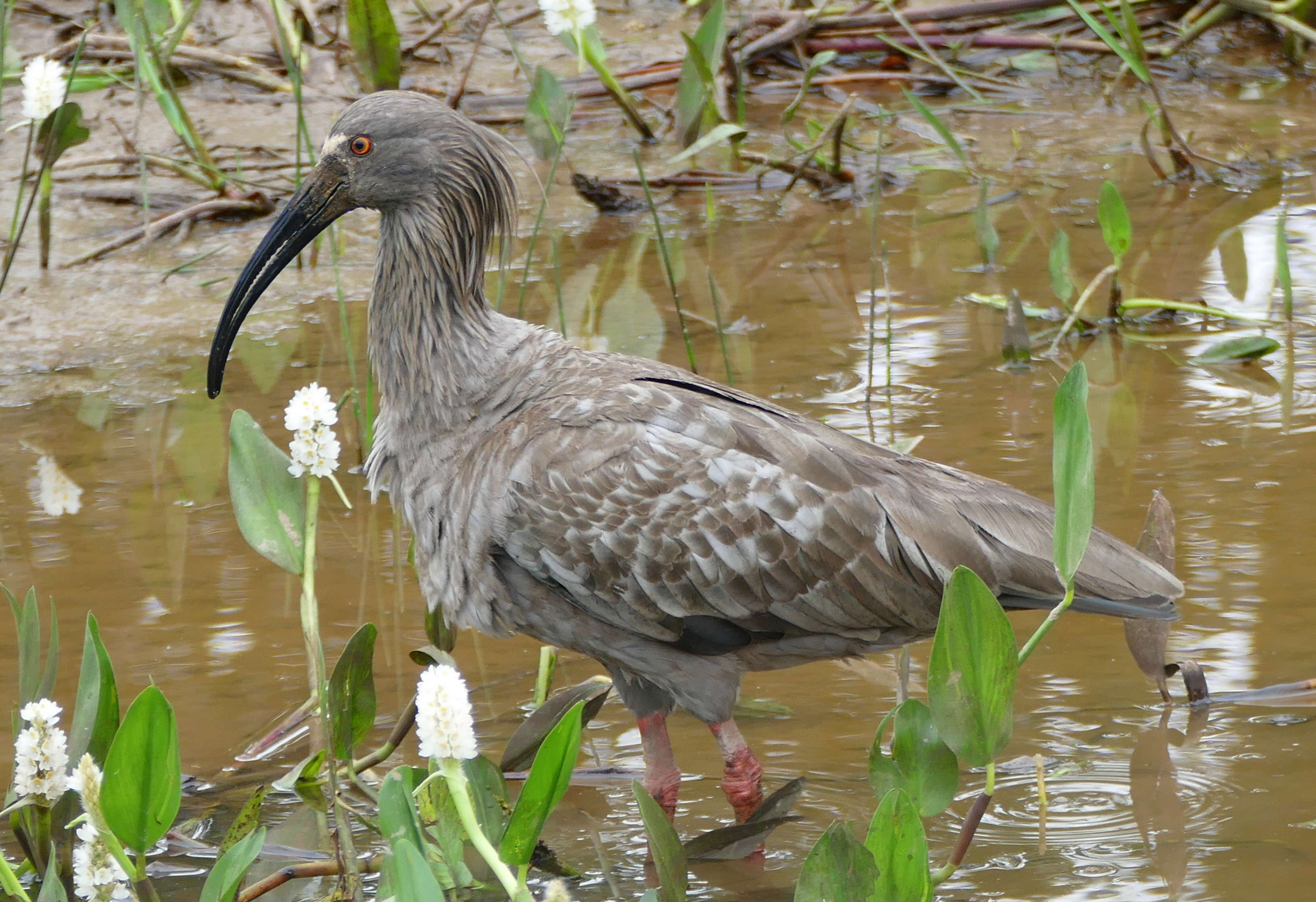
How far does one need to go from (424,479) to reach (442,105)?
1145mm

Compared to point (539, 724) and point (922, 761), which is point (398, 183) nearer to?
point (539, 724)

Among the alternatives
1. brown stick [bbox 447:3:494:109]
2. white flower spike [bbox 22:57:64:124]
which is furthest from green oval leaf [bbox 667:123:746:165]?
white flower spike [bbox 22:57:64:124]

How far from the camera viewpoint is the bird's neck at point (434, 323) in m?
4.16

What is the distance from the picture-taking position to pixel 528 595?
392 centimetres

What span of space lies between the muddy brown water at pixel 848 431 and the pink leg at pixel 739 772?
0.11 metres

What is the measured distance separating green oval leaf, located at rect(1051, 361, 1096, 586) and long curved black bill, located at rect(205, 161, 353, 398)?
7.33ft

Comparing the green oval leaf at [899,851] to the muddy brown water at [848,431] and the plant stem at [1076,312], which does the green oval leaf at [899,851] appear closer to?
the muddy brown water at [848,431]

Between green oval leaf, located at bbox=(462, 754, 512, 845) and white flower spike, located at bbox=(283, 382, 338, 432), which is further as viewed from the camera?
white flower spike, located at bbox=(283, 382, 338, 432)

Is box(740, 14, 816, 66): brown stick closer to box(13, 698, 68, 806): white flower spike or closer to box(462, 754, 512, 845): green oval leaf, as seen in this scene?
box(462, 754, 512, 845): green oval leaf

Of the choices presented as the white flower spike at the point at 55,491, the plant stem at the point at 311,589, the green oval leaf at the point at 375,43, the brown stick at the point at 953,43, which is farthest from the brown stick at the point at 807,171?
the plant stem at the point at 311,589

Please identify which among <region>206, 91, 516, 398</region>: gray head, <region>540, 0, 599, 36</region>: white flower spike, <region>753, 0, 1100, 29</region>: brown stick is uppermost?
<region>753, 0, 1100, 29</region>: brown stick

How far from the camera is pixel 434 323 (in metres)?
4.27

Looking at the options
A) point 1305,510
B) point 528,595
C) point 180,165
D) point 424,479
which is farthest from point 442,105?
point 180,165

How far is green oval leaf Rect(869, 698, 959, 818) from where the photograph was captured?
10.3ft
